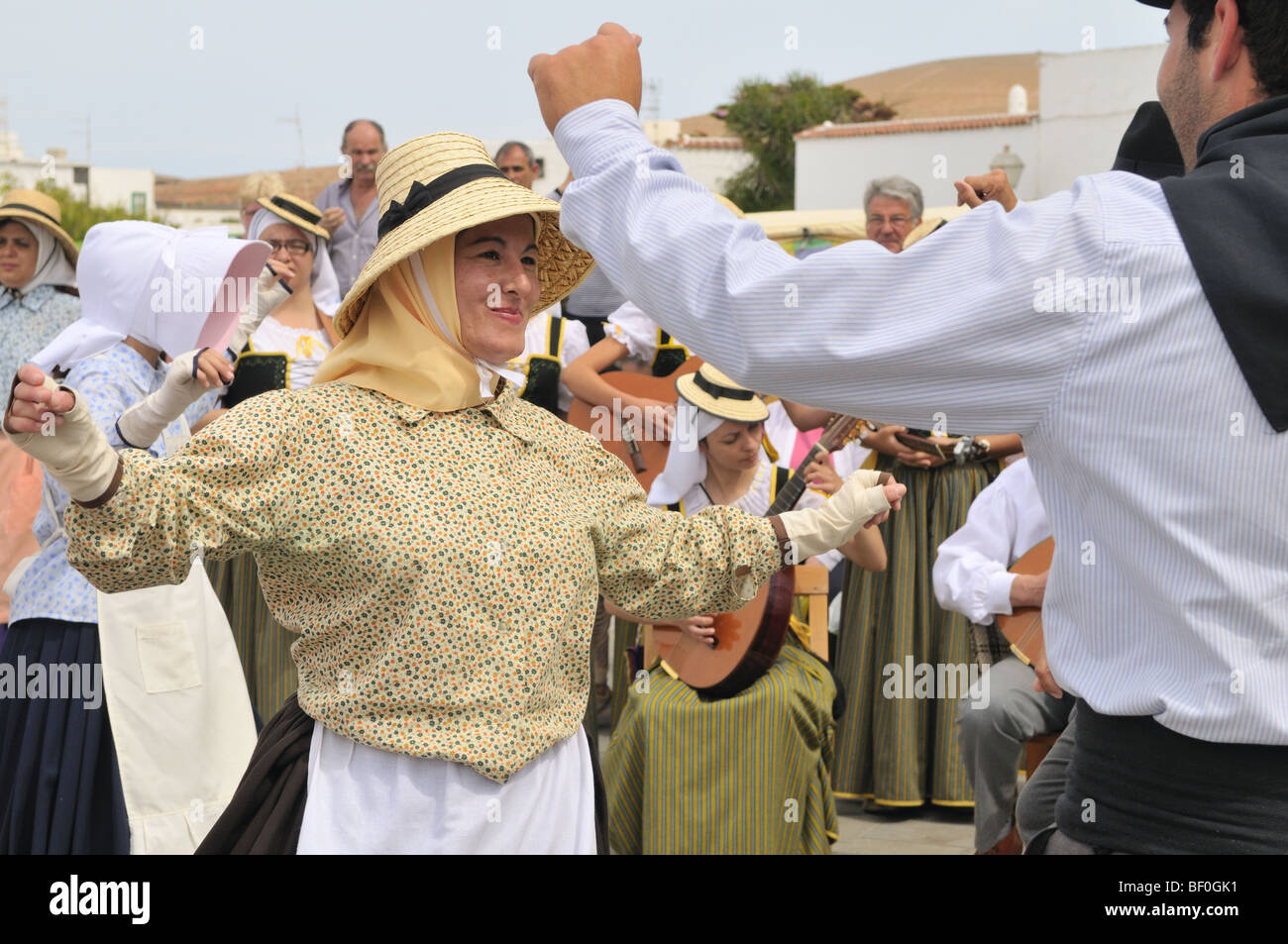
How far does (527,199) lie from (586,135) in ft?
3.17

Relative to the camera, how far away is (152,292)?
4309 mm

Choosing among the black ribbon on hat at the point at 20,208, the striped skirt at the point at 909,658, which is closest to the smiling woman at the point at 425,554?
the striped skirt at the point at 909,658

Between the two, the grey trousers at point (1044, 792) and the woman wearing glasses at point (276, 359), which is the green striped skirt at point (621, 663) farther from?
the grey trousers at point (1044, 792)

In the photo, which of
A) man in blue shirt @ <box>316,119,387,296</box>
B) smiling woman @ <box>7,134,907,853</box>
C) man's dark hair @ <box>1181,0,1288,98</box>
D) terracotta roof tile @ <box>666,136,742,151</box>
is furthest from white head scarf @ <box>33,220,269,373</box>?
terracotta roof tile @ <box>666,136,742,151</box>

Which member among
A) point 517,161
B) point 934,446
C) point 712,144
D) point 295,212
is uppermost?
point 712,144

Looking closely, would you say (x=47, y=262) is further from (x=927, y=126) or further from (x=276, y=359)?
(x=927, y=126)

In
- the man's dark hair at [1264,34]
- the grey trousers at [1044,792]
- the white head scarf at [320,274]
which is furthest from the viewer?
the white head scarf at [320,274]

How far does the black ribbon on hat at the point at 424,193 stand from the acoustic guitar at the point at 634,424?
3.19 metres

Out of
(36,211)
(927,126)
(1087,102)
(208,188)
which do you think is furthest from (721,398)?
(208,188)

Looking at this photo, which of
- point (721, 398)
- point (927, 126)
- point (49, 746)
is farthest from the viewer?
point (927, 126)

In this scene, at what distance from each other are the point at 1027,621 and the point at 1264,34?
3.30 meters

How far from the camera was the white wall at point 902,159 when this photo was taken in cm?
3709

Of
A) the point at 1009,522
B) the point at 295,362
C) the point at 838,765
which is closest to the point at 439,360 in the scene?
Result: the point at 1009,522

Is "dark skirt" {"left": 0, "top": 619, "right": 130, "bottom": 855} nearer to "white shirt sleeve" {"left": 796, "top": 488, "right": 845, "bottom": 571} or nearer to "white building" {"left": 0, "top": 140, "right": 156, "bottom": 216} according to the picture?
"white shirt sleeve" {"left": 796, "top": 488, "right": 845, "bottom": 571}
